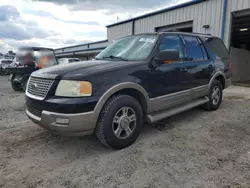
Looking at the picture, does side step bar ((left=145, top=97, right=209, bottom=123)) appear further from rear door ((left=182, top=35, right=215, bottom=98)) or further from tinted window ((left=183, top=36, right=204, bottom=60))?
tinted window ((left=183, top=36, right=204, bottom=60))

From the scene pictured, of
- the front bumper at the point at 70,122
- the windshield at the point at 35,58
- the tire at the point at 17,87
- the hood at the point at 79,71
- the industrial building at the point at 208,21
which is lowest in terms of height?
the tire at the point at 17,87

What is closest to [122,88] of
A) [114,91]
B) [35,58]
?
[114,91]

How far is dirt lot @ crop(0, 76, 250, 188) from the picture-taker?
231cm

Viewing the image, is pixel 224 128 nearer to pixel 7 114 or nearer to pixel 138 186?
pixel 138 186

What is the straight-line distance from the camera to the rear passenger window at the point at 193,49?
167 inches

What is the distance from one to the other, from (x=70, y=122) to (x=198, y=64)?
3.15m

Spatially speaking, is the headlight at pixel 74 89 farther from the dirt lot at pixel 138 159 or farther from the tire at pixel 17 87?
the tire at pixel 17 87

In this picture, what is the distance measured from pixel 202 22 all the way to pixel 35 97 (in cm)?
1056

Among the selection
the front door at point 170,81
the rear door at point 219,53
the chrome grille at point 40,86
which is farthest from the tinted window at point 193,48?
the chrome grille at point 40,86

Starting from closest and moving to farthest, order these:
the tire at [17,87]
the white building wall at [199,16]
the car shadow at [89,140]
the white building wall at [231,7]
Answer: the car shadow at [89,140] → the tire at [17,87] → the white building wall at [231,7] → the white building wall at [199,16]

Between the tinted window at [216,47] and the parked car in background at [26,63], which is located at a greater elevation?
the tinted window at [216,47]

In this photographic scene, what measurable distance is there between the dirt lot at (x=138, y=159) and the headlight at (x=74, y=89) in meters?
0.96

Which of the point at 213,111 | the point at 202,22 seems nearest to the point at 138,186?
the point at 213,111

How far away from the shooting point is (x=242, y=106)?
5656 mm
